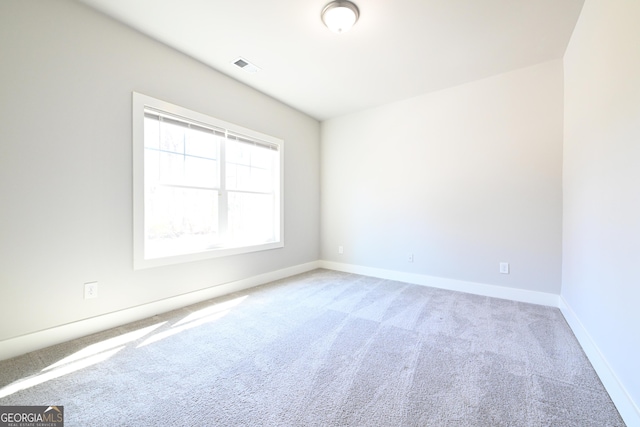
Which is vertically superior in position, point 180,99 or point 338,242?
point 180,99

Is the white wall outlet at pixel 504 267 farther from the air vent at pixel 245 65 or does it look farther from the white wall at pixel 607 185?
the air vent at pixel 245 65

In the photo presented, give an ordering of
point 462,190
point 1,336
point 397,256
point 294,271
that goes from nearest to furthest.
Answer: point 1,336
point 462,190
point 397,256
point 294,271

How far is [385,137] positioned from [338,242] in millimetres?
1918

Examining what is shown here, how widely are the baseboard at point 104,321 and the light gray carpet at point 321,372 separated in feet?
0.24

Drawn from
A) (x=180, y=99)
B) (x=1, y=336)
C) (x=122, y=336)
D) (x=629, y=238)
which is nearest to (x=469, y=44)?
(x=629, y=238)

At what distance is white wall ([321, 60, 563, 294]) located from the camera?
9.23 ft

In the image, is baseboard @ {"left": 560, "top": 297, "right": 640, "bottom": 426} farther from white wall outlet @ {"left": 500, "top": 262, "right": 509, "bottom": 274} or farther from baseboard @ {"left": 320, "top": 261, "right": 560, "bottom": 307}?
white wall outlet @ {"left": 500, "top": 262, "right": 509, "bottom": 274}

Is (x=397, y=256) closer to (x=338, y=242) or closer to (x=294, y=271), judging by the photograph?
(x=338, y=242)

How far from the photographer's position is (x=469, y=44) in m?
2.49

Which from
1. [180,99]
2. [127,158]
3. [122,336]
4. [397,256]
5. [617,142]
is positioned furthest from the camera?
[397,256]

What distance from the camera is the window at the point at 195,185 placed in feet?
8.05

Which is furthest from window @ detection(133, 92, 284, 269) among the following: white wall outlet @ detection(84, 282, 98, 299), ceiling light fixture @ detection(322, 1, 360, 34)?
ceiling light fixture @ detection(322, 1, 360, 34)

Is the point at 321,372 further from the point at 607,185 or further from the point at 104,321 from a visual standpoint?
the point at 607,185

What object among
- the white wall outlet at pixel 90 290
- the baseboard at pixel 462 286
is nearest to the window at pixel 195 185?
the white wall outlet at pixel 90 290
